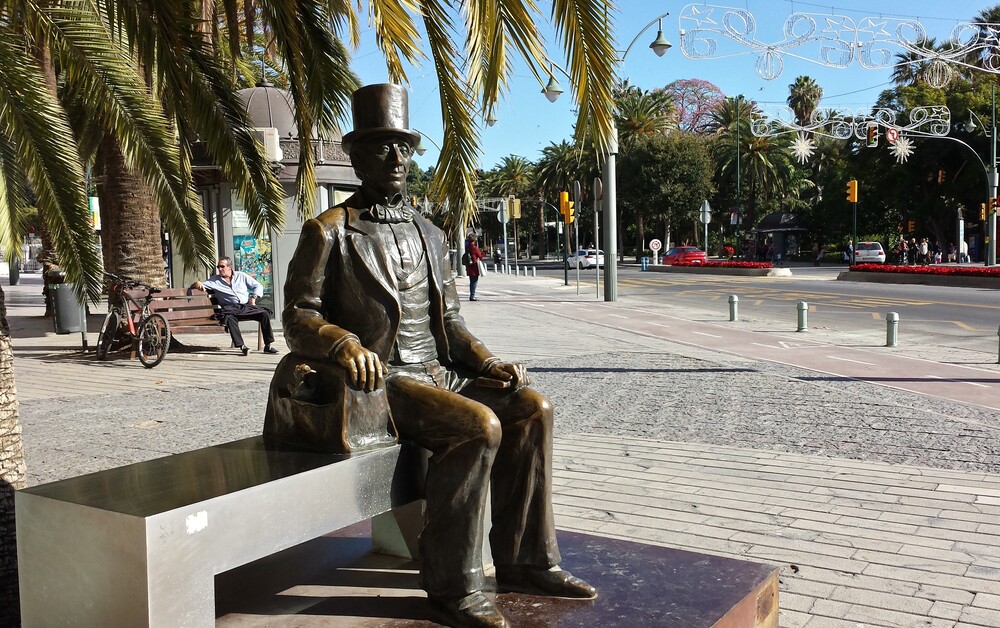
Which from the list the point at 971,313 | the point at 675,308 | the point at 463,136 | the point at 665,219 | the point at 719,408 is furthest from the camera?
the point at 665,219

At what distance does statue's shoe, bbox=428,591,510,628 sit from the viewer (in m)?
2.88

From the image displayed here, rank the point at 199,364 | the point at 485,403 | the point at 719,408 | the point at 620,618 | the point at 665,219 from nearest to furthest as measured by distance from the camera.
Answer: the point at 620,618 < the point at 485,403 < the point at 719,408 < the point at 199,364 < the point at 665,219

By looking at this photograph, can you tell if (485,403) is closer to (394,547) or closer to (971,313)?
(394,547)

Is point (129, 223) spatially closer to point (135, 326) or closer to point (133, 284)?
point (133, 284)

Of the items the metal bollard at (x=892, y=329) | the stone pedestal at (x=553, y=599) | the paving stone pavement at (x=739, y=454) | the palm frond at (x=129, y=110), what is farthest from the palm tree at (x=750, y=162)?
the stone pedestal at (x=553, y=599)

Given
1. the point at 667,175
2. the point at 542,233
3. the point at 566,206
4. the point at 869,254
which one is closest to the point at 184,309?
the point at 566,206

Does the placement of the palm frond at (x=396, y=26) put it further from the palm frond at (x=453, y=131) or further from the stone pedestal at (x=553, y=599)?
the stone pedestal at (x=553, y=599)

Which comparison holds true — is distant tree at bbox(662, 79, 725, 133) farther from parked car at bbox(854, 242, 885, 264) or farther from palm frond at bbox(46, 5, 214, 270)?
palm frond at bbox(46, 5, 214, 270)

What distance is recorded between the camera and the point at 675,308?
20.8 meters

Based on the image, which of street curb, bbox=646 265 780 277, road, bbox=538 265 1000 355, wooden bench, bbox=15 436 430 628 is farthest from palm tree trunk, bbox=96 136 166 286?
street curb, bbox=646 265 780 277

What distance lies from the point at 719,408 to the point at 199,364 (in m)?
6.84

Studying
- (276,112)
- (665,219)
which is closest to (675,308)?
(276,112)

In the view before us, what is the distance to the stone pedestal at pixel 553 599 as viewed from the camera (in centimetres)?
303

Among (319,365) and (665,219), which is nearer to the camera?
(319,365)
